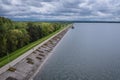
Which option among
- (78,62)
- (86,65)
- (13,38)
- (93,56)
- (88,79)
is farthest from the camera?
(13,38)

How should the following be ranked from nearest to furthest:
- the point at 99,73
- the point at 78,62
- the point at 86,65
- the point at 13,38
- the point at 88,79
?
the point at 88,79 → the point at 99,73 → the point at 86,65 → the point at 78,62 → the point at 13,38

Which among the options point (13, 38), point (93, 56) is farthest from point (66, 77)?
point (13, 38)

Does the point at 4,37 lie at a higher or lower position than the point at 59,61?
higher

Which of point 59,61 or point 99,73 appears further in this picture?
point 59,61

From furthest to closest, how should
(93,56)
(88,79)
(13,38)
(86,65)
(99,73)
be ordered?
(13,38) < (93,56) < (86,65) < (99,73) < (88,79)

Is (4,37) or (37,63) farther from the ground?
(4,37)

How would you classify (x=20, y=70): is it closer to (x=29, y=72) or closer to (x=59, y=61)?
(x=29, y=72)

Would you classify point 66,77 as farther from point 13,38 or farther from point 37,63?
point 13,38

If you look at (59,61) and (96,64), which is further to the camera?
(59,61)

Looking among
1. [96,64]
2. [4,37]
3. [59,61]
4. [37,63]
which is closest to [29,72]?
[37,63]
